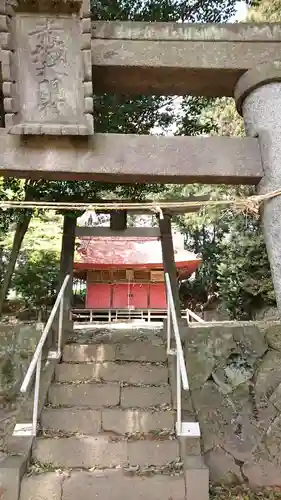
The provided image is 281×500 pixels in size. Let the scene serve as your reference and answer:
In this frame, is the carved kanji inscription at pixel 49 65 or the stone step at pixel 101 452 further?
the stone step at pixel 101 452

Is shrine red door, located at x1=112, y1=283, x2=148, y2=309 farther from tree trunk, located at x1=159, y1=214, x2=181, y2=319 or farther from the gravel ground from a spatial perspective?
the gravel ground

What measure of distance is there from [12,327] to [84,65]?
3.76 metres

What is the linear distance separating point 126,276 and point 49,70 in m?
11.9

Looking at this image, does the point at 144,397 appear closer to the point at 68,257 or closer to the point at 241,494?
the point at 241,494

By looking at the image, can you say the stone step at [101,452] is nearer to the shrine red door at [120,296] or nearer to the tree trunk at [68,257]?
the tree trunk at [68,257]

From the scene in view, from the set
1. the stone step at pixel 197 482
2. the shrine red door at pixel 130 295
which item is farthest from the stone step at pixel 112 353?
the shrine red door at pixel 130 295

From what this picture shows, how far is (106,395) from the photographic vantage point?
4398 millimetres

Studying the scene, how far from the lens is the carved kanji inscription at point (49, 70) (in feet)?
9.86

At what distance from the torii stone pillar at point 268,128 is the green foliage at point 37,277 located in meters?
8.17

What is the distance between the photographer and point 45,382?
14.5 feet

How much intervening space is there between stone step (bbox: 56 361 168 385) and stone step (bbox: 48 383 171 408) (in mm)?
157

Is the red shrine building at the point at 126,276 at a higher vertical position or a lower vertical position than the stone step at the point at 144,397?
higher

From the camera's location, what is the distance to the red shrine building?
1429 centimetres

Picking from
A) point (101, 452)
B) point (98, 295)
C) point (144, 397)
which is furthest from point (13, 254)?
point (98, 295)
